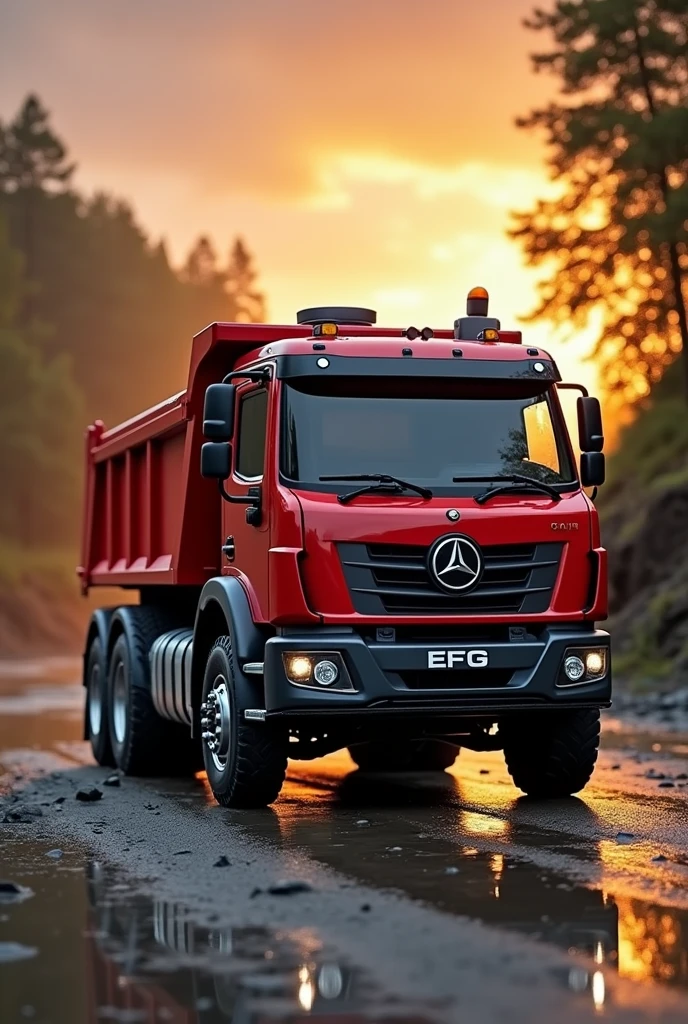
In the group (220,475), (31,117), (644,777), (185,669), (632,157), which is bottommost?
(644,777)

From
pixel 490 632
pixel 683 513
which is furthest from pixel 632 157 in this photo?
pixel 490 632

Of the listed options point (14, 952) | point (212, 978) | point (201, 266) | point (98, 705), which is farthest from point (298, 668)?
point (201, 266)

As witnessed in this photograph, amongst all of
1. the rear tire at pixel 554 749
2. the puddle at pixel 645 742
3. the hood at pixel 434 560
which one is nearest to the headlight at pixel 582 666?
the hood at pixel 434 560

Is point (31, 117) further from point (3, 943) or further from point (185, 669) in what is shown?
point (3, 943)

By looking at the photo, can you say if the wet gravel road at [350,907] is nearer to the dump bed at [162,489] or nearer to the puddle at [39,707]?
the dump bed at [162,489]

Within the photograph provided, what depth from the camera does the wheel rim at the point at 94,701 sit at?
1568 centimetres

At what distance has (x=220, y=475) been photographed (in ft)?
36.1

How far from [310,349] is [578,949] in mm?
5555

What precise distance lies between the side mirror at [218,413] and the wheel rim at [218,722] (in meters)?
1.69

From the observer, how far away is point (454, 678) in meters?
10.5

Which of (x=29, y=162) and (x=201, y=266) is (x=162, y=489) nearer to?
(x=29, y=162)

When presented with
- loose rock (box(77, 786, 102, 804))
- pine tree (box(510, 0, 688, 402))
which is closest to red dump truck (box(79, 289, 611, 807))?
loose rock (box(77, 786, 102, 804))

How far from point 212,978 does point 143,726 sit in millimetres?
8294

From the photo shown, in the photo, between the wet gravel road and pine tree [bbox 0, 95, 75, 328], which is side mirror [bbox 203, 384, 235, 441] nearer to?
the wet gravel road
